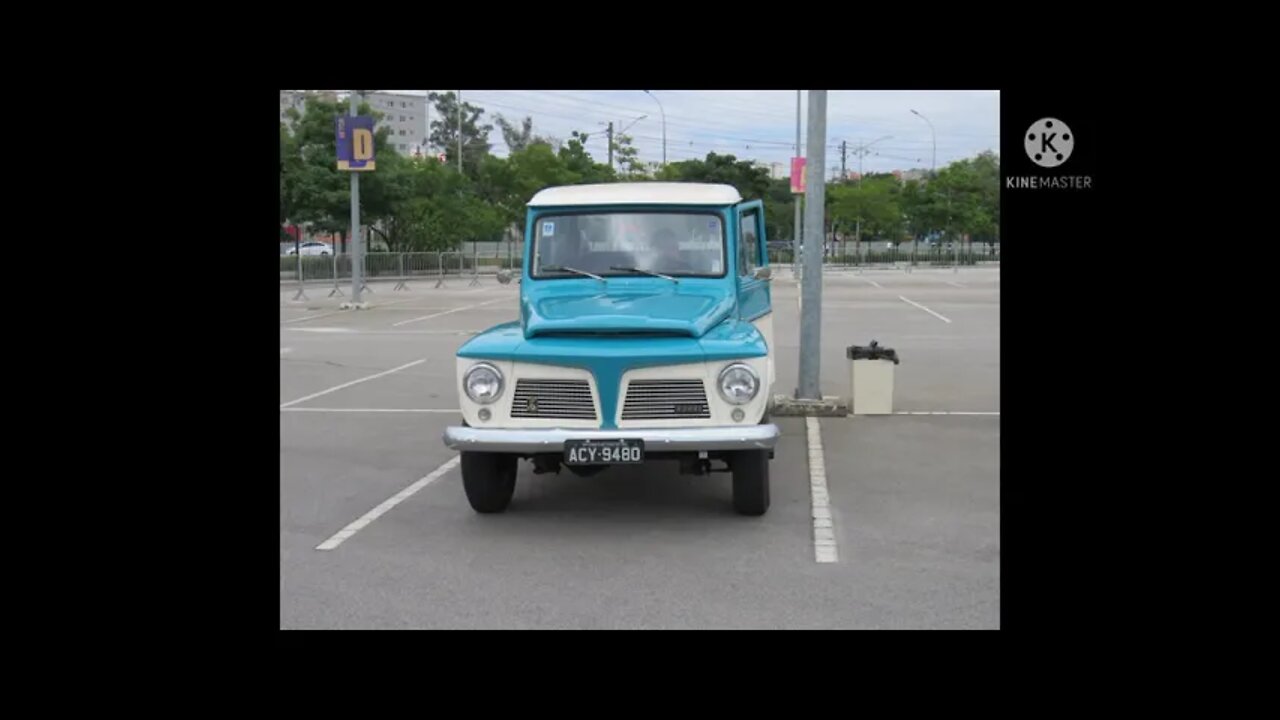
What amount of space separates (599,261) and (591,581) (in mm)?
3071

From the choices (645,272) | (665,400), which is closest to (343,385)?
(645,272)

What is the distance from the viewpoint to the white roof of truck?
28.3 feet

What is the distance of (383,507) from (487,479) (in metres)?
0.97

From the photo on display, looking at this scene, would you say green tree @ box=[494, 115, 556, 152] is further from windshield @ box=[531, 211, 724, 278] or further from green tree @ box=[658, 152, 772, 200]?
windshield @ box=[531, 211, 724, 278]

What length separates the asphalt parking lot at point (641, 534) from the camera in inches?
223

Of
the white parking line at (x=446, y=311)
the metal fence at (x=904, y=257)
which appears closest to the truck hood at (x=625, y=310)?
the white parking line at (x=446, y=311)

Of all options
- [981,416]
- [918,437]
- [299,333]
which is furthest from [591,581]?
[299,333]

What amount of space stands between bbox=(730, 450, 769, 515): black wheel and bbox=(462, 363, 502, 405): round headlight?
1538 mm

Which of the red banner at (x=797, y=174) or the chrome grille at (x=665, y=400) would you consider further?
the red banner at (x=797, y=174)

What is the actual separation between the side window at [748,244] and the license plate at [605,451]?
235 cm

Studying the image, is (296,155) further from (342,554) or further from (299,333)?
(342,554)
